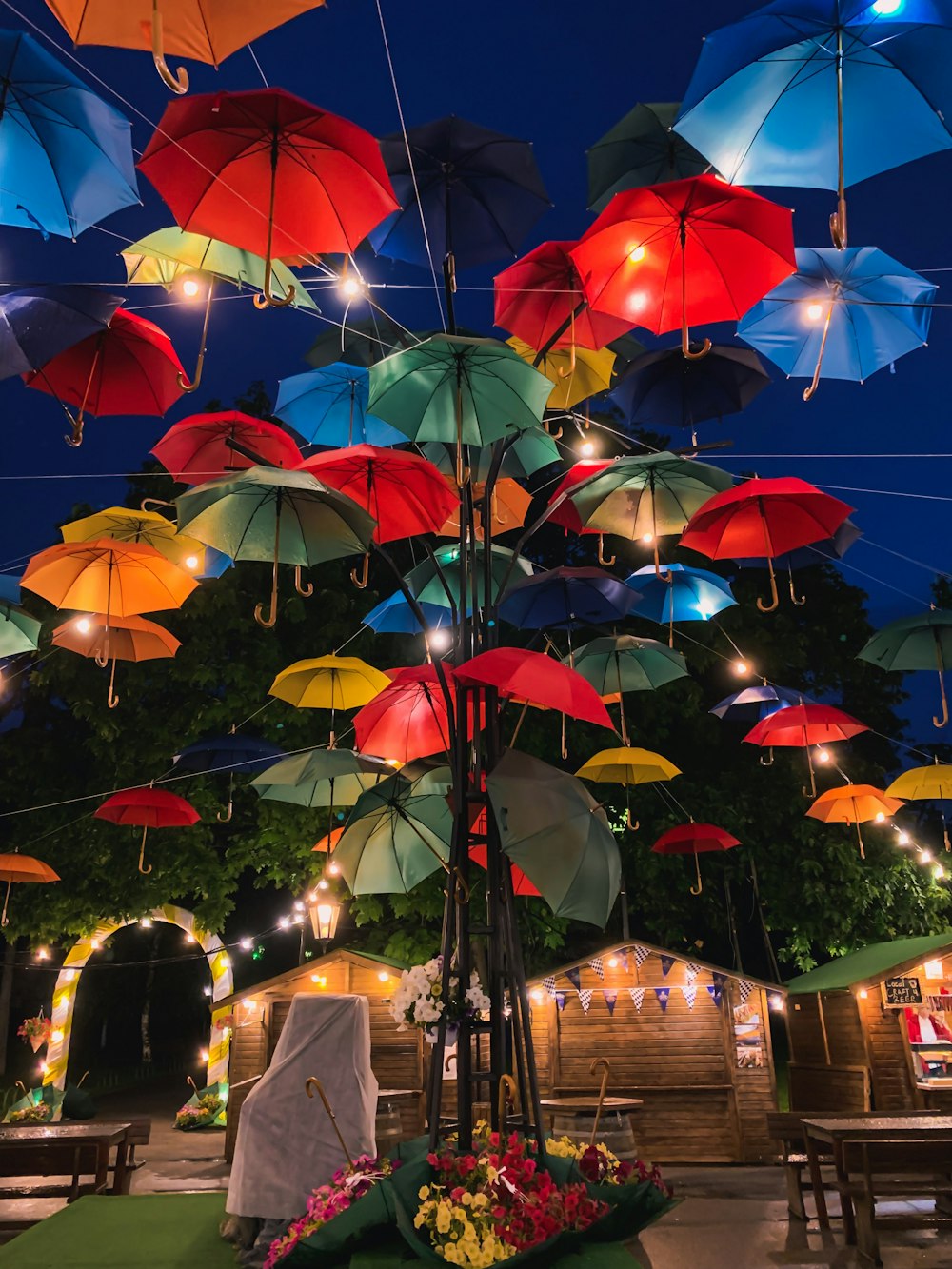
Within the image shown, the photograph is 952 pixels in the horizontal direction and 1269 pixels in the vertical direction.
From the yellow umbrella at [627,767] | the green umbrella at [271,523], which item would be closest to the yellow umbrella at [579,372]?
the green umbrella at [271,523]

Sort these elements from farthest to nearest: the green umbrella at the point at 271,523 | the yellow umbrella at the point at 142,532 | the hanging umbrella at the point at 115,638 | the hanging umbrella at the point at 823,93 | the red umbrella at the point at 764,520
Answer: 1. the hanging umbrella at the point at 115,638
2. the yellow umbrella at the point at 142,532
3. the red umbrella at the point at 764,520
4. the green umbrella at the point at 271,523
5. the hanging umbrella at the point at 823,93

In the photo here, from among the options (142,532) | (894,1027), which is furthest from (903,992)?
(142,532)

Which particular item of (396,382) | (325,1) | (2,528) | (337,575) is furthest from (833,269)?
(2,528)

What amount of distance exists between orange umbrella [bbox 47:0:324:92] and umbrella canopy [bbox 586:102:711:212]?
2.69 metres

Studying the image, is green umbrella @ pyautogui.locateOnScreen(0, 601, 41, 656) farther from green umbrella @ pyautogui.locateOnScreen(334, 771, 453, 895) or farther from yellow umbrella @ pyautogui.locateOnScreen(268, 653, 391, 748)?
green umbrella @ pyautogui.locateOnScreen(334, 771, 453, 895)

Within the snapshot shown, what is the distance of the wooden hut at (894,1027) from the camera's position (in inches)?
526

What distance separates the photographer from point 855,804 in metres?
11.7

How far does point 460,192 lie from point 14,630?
4956mm

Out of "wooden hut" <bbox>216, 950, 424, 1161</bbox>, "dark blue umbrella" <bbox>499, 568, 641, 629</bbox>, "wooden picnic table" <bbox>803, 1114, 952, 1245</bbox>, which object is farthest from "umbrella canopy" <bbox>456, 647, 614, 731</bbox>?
"wooden hut" <bbox>216, 950, 424, 1161</bbox>

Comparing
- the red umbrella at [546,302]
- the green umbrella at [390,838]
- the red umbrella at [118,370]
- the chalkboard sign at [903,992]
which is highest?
the red umbrella at [546,302]

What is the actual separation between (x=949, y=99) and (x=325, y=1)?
252 centimetres

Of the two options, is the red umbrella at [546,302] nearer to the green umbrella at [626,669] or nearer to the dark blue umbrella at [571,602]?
the dark blue umbrella at [571,602]

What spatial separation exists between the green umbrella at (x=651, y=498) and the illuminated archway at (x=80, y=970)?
11517 millimetres

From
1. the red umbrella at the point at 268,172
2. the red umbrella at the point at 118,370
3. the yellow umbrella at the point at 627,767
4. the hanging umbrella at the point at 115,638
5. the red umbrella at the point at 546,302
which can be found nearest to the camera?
the red umbrella at the point at 268,172
